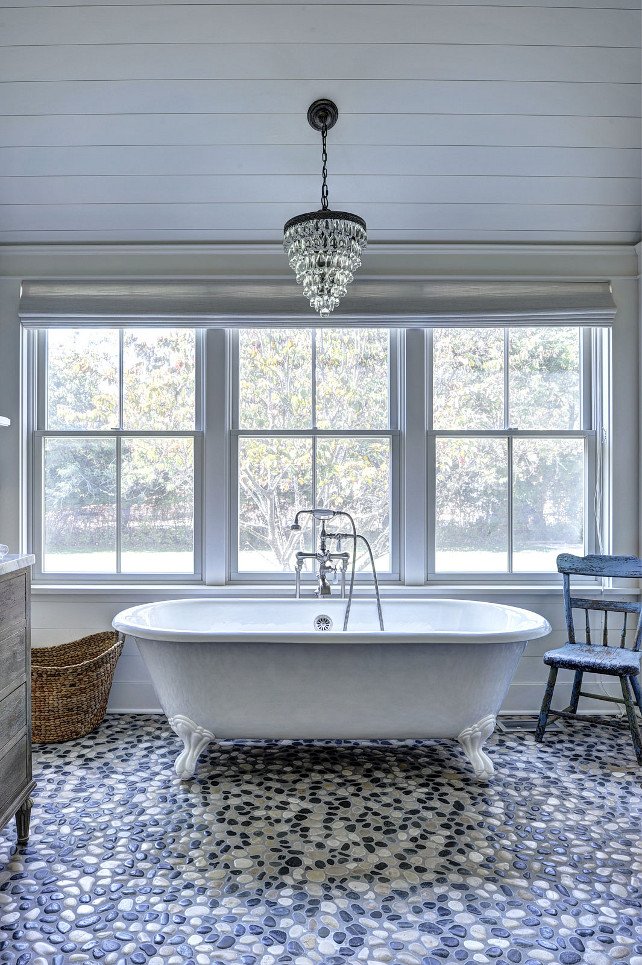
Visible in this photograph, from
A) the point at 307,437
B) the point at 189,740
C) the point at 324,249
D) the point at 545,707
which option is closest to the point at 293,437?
the point at 307,437

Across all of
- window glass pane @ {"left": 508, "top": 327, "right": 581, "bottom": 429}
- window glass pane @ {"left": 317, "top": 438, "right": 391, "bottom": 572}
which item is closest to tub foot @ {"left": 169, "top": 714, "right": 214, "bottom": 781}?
window glass pane @ {"left": 317, "top": 438, "right": 391, "bottom": 572}

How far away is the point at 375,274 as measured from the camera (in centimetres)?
310

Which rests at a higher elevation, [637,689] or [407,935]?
[637,689]

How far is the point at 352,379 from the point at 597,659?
1829 millimetres

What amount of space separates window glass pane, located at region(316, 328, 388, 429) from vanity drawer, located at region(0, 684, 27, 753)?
6.27 ft

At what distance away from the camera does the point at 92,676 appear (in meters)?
2.74

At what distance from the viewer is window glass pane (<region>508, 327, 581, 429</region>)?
10.5 ft

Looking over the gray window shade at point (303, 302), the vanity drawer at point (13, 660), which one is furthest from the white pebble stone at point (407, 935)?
the gray window shade at point (303, 302)

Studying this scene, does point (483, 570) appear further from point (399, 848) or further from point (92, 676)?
point (92, 676)

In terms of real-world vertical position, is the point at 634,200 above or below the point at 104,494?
above

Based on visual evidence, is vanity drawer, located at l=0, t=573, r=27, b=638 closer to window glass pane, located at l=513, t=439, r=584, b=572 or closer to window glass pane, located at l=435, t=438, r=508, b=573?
window glass pane, located at l=435, t=438, r=508, b=573

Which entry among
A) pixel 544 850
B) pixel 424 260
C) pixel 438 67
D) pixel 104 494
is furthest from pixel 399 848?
pixel 438 67

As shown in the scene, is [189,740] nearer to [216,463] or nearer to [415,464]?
[216,463]

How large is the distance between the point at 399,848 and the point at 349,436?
1948mm
